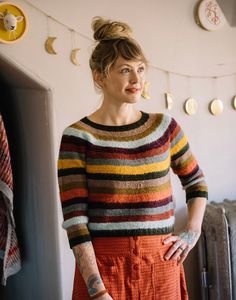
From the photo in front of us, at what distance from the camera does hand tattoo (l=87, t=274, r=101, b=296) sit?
865 mm

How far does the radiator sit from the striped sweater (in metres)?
0.69

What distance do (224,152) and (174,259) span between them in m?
0.96

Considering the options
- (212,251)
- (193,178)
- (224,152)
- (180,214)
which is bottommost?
(212,251)

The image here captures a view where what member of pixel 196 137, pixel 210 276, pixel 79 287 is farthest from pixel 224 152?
pixel 79 287

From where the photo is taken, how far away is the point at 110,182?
0.89 m

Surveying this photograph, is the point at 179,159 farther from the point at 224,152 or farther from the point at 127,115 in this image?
the point at 224,152

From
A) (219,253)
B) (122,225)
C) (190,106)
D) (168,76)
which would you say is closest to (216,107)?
(190,106)

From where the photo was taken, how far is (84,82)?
1500 millimetres

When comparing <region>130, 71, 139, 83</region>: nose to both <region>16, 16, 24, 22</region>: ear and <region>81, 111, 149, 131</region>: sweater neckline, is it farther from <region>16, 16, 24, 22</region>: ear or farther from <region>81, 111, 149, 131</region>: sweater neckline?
<region>16, 16, 24, 22</region>: ear

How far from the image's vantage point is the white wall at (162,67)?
1412 millimetres

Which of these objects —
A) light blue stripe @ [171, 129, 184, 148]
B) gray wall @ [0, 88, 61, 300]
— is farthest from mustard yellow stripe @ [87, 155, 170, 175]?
gray wall @ [0, 88, 61, 300]

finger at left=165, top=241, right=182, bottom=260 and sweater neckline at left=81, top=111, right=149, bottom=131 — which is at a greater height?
sweater neckline at left=81, top=111, right=149, bottom=131

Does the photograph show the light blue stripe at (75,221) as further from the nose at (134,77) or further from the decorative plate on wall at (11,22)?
the decorative plate on wall at (11,22)

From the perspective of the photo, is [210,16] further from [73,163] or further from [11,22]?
[73,163]
